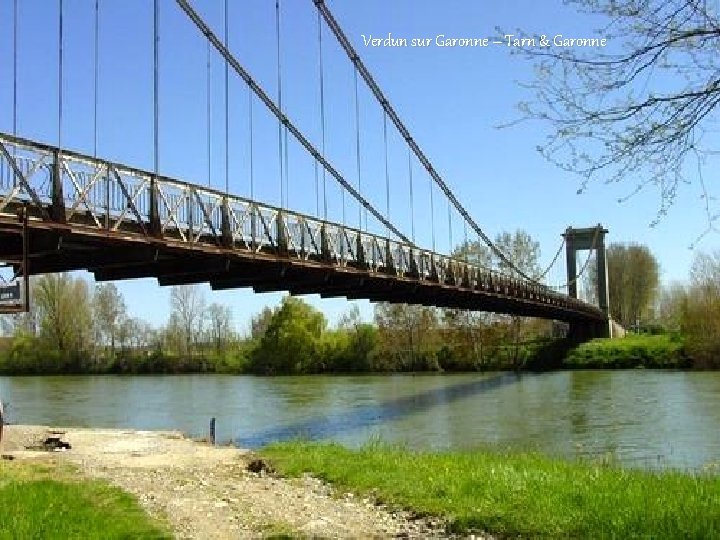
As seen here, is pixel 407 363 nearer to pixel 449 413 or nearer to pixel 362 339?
pixel 362 339

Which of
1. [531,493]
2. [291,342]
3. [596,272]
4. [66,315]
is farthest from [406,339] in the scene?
[531,493]

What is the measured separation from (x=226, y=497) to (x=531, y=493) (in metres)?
3.83

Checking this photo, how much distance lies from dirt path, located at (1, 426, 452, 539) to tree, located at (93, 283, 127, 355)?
243ft

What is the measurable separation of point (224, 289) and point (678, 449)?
1388cm

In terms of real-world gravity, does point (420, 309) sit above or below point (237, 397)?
above

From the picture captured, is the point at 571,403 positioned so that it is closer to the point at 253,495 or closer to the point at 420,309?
the point at 253,495

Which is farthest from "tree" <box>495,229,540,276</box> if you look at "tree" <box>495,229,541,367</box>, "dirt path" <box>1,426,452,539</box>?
"dirt path" <box>1,426,452,539</box>

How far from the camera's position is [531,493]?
9.66 metres

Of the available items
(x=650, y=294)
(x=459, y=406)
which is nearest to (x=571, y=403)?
(x=459, y=406)

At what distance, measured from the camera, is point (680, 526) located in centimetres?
736

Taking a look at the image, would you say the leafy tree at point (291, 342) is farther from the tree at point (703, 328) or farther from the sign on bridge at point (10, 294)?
the sign on bridge at point (10, 294)

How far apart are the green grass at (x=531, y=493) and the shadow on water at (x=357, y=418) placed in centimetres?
1024

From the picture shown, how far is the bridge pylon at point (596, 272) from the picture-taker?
3157 inches

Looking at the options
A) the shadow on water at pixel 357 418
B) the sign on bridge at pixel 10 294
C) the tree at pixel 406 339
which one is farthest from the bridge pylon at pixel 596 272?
the sign on bridge at pixel 10 294
